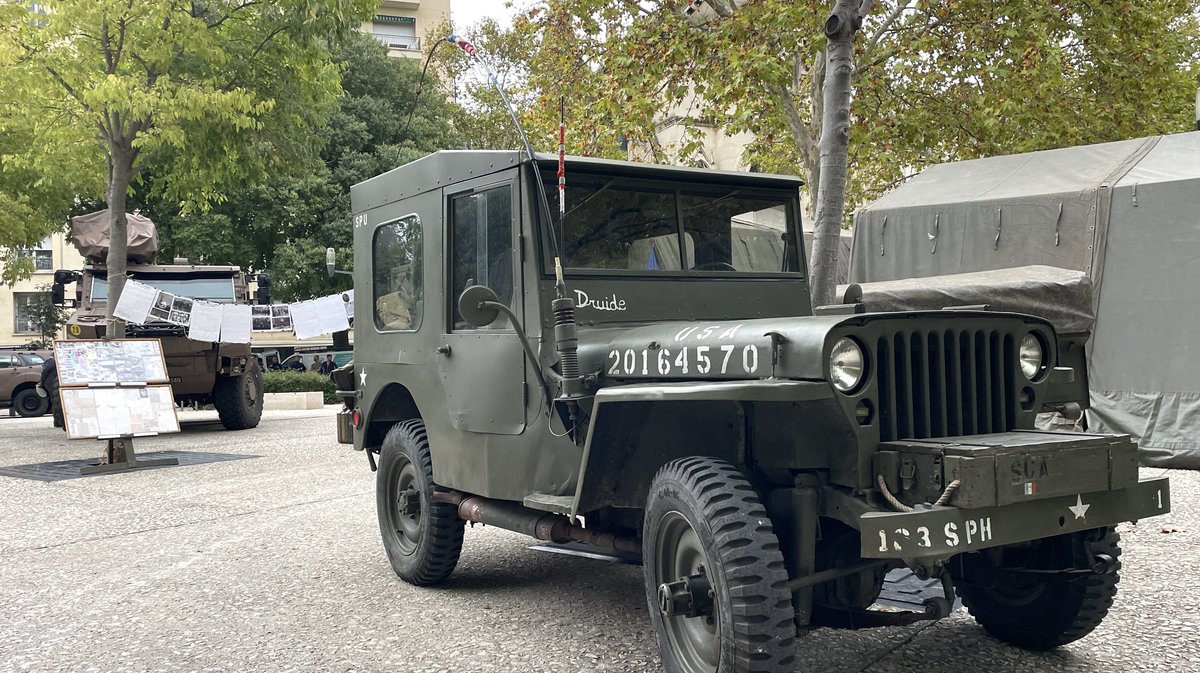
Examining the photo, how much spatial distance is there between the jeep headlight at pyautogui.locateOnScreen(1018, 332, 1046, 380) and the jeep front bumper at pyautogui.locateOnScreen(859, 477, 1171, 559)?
0.53 metres

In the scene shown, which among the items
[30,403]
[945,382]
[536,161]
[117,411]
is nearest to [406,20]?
[30,403]

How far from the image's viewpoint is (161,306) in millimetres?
14281

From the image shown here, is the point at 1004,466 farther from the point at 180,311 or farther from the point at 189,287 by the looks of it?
the point at 189,287

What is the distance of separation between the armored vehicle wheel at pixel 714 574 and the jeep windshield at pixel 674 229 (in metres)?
1.37

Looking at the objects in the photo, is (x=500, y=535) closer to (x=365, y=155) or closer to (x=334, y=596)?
(x=334, y=596)

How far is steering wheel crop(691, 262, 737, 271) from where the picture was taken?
196 inches

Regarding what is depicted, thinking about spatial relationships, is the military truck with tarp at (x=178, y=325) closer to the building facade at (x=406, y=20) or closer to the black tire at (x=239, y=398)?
the black tire at (x=239, y=398)

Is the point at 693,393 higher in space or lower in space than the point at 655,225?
lower

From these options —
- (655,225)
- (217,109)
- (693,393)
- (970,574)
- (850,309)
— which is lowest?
(970,574)

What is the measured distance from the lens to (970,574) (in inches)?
160

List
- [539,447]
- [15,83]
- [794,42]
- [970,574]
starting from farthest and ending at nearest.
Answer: [15,83] < [794,42] < [539,447] < [970,574]

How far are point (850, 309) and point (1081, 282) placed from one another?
634cm

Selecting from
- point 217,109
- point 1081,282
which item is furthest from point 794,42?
point 217,109

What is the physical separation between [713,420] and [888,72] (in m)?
13.3
